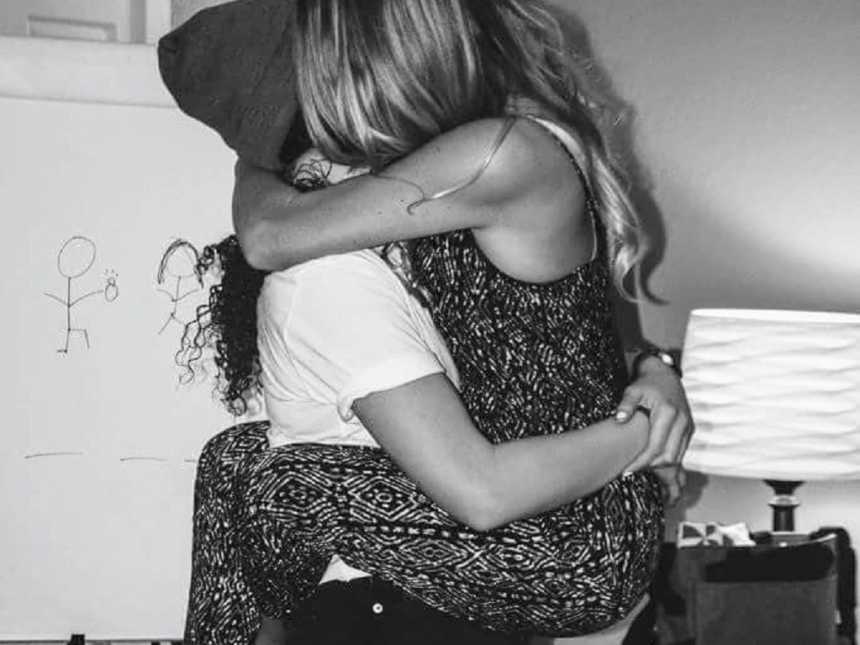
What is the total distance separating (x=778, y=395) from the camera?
165 centimetres

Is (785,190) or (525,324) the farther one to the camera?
(785,190)

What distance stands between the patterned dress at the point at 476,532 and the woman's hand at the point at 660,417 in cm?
4

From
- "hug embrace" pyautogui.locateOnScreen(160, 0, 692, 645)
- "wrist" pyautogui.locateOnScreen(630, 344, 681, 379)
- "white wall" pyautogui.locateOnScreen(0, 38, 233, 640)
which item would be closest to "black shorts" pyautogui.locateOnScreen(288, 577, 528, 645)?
"hug embrace" pyautogui.locateOnScreen(160, 0, 692, 645)

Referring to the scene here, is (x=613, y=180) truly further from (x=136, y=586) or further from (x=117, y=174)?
(x=136, y=586)

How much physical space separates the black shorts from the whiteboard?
0.67 meters

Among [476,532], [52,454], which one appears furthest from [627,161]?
[476,532]

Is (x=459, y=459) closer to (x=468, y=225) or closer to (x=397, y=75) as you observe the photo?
(x=468, y=225)

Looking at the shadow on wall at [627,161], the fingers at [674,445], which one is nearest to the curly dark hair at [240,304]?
the fingers at [674,445]

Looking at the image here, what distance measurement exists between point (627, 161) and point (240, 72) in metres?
0.97

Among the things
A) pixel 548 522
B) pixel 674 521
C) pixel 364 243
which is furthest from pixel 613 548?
pixel 674 521

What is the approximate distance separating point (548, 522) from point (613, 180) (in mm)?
320

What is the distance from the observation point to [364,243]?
90 cm

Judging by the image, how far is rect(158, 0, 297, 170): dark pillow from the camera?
1072 mm

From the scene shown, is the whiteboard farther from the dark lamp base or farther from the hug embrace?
the dark lamp base
